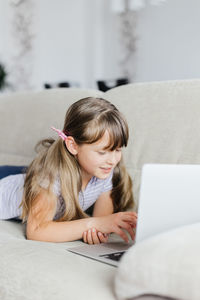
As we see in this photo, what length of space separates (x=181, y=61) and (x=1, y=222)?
394 centimetres

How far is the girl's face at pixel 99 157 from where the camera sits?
4.57ft

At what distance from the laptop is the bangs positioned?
370mm

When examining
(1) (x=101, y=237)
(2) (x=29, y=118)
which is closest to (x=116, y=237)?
(1) (x=101, y=237)

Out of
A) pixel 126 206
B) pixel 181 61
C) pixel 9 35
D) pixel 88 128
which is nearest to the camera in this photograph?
pixel 88 128

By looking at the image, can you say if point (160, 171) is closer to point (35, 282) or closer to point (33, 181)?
point (35, 282)

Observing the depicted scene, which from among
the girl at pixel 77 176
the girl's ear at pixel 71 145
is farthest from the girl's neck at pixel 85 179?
the girl's ear at pixel 71 145

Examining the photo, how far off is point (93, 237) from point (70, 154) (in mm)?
291

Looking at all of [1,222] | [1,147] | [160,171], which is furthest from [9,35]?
[160,171]

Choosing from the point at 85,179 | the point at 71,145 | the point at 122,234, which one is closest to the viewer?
the point at 122,234

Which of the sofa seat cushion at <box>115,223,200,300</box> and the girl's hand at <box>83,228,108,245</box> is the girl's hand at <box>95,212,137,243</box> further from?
the sofa seat cushion at <box>115,223,200,300</box>

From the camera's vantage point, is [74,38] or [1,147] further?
[74,38]

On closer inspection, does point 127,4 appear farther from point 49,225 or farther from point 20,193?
point 49,225

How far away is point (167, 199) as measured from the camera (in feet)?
3.35

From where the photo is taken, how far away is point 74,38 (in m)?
6.26
